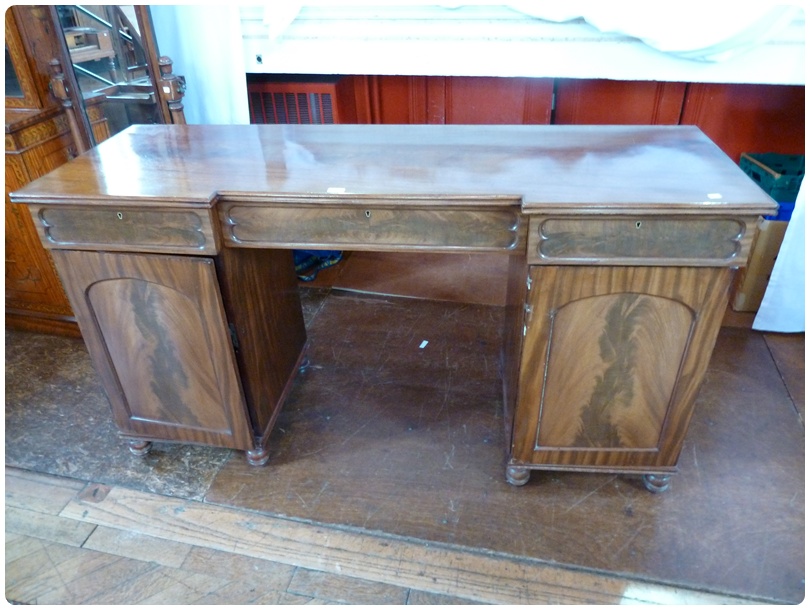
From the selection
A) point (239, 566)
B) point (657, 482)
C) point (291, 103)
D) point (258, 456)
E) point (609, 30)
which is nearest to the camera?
point (239, 566)

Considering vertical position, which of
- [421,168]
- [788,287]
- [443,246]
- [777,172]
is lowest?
[788,287]

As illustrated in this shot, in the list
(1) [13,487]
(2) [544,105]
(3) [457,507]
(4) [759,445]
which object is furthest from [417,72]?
(1) [13,487]

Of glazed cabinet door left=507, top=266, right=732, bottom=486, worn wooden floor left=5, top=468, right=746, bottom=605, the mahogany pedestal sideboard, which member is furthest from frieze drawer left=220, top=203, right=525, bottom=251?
worn wooden floor left=5, top=468, right=746, bottom=605

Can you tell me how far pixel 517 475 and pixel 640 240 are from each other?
719mm

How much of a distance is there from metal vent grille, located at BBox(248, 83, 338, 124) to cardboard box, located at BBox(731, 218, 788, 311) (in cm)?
170

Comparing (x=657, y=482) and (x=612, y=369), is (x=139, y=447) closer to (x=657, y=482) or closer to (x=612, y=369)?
(x=612, y=369)

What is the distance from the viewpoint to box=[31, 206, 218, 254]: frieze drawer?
1.21 metres

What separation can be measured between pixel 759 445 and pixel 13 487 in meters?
→ 2.12

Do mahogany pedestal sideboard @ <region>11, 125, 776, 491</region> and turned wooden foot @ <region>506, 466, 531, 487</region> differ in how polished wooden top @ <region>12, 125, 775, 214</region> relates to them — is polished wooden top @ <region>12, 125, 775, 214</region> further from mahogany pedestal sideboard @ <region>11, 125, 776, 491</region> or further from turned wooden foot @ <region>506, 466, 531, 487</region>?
turned wooden foot @ <region>506, 466, 531, 487</region>

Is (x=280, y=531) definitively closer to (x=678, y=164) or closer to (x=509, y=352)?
(x=509, y=352)

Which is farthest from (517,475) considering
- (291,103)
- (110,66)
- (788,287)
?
(110,66)

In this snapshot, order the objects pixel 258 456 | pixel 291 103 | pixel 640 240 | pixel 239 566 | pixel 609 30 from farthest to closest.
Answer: pixel 291 103, pixel 609 30, pixel 258 456, pixel 239 566, pixel 640 240

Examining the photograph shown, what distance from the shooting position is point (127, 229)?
1241mm

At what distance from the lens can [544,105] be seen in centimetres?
237
